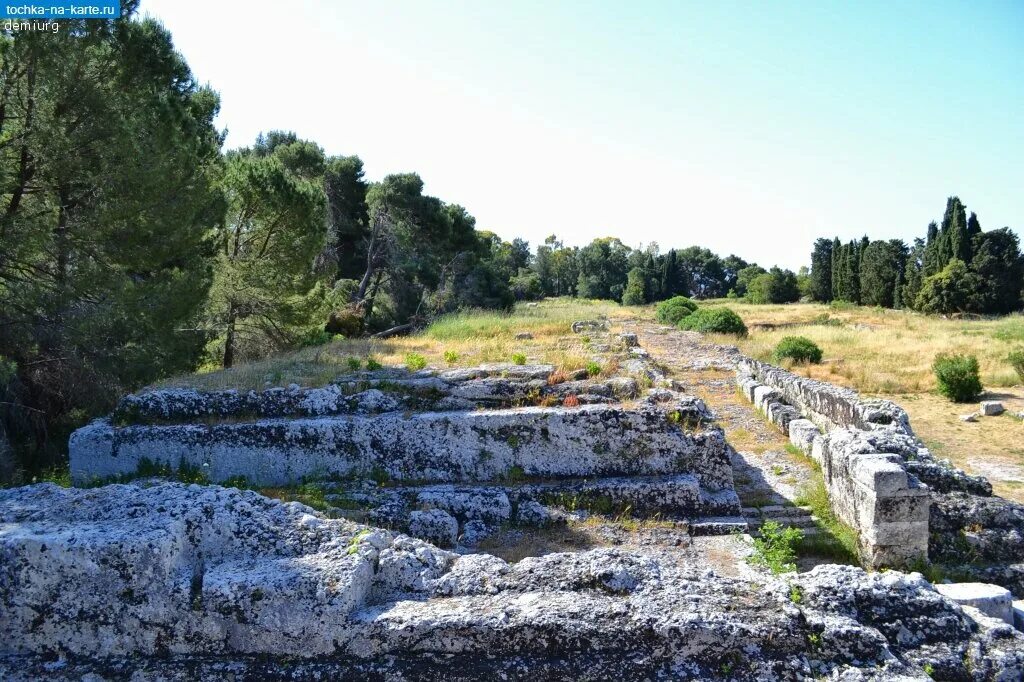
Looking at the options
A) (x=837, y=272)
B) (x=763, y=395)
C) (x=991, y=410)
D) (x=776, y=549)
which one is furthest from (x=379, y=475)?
(x=837, y=272)

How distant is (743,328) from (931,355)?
668 cm

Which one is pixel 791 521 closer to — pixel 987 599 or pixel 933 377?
pixel 987 599

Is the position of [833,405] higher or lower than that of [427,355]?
lower

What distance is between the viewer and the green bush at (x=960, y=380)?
1516 cm

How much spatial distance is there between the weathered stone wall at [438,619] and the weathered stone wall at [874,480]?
8.36 feet

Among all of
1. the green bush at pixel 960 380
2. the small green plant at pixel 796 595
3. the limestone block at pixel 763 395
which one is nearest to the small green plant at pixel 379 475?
the small green plant at pixel 796 595

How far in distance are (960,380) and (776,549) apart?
12068mm

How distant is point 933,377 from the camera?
1748 cm

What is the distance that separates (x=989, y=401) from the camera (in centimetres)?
1497

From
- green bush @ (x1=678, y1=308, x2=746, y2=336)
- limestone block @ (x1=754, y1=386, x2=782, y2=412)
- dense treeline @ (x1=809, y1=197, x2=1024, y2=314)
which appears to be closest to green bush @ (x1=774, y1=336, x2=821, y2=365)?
green bush @ (x1=678, y1=308, x2=746, y2=336)

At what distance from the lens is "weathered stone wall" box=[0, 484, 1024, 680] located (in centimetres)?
343

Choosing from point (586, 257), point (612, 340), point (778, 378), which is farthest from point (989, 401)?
point (586, 257)

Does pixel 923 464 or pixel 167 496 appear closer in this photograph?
pixel 167 496

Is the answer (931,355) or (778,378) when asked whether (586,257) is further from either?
(778,378)
